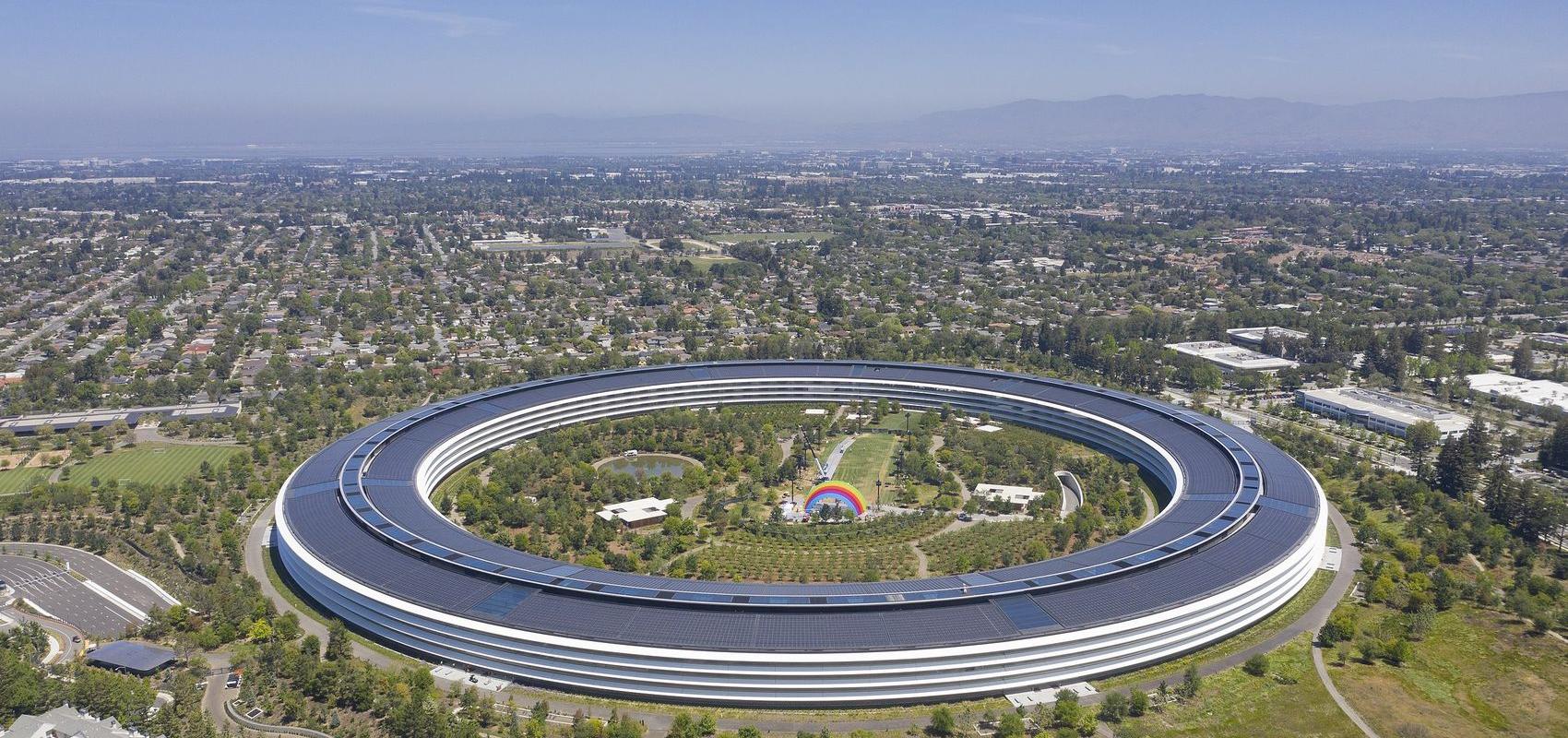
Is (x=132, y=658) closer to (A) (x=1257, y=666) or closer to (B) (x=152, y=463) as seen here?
(B) (x=152, y=463)

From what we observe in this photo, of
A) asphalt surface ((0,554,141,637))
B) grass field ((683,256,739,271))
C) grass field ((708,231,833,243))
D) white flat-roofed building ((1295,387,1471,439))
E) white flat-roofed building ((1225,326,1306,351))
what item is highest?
grass field ((708,231,833,243))

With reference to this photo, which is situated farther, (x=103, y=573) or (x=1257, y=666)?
(x=103, y=573)

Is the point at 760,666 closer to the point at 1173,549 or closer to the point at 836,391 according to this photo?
the point at 1173,549

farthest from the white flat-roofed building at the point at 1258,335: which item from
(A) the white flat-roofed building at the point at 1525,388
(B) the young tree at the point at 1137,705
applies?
(B) the young tree at the point at 1137,705

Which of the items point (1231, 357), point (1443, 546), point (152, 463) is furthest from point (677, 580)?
point (1231, 357)

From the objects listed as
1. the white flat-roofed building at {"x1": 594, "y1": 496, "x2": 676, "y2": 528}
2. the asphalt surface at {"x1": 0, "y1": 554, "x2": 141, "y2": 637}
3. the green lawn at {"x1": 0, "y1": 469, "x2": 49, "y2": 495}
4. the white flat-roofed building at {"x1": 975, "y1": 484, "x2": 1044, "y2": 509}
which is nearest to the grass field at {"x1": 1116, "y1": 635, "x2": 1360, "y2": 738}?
the white flat-roofed building at {"x1": 975, "y1": 484, "x2": 1044, "y2": 509}

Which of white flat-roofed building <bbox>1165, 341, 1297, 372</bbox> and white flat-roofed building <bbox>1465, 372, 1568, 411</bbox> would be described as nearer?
white flat-roofed building <bbox>1465, 372, 1568, 411</bbox>

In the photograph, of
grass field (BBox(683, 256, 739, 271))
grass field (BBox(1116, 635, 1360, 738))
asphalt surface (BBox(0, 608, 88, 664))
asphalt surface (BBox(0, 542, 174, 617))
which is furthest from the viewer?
grass field (BBox(683, 256, 739, 271))

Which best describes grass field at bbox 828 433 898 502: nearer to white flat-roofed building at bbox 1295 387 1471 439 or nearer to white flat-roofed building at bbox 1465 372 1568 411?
white flat-roofed building at bbox 1295 387 1471 439
